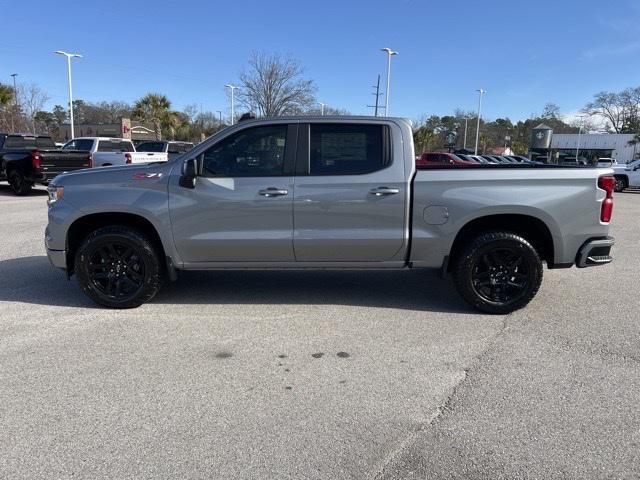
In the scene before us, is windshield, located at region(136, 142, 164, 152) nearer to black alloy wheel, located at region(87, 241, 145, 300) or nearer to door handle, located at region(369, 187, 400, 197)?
black alloy wheel, located at region(87, 241, 145, 300)

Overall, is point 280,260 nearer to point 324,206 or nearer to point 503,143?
point 324,206

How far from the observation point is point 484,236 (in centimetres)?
493

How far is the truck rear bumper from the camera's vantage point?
492cm

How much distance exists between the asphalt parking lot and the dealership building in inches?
2638

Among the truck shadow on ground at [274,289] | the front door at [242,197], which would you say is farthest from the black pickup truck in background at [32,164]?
the front door at [242,197]

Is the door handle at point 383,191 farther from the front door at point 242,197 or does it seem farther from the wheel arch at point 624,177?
the wheel arch at point 624,177

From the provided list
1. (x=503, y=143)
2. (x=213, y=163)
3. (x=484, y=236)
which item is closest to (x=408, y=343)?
(x=484, y=236)

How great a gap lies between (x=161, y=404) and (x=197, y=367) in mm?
565

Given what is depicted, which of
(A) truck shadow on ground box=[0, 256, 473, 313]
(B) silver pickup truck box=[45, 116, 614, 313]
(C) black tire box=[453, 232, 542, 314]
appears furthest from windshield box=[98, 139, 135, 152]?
(C) black tire box=[453, 232, 542, 314]

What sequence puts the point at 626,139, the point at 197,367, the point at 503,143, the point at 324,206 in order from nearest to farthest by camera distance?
1. the point at 197,367
2. the point at 324,206
3. the point at 626,139
4. the point at 503,143

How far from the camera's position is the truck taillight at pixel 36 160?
47.6ft

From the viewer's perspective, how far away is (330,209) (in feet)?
15.9

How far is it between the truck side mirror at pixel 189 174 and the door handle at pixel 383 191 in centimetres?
170

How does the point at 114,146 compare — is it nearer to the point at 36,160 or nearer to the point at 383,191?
the point at 36,160
